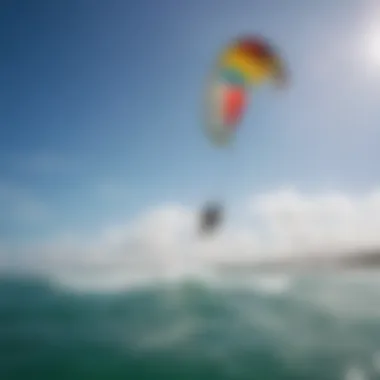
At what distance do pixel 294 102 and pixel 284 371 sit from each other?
1141mm

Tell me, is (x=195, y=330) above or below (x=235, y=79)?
below

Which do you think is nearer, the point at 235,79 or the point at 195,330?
the point at 235,79

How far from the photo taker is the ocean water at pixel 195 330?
2219 millimetres

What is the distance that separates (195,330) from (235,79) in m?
1.07

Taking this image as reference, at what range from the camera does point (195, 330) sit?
2.24 m

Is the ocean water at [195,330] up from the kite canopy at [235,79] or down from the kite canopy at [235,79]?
down

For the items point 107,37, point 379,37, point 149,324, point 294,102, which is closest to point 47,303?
point 149,324

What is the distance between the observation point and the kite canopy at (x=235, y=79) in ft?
6.84

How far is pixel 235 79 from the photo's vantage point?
2131 mm

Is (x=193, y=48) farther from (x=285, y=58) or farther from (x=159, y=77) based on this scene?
(x=285, y=58)

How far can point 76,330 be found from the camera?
2.26 m

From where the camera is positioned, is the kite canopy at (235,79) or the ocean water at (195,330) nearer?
the kite canopy at (235,79)

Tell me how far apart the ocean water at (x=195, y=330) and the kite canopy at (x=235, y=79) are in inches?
27.0

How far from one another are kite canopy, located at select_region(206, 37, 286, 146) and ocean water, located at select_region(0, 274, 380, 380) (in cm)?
69
